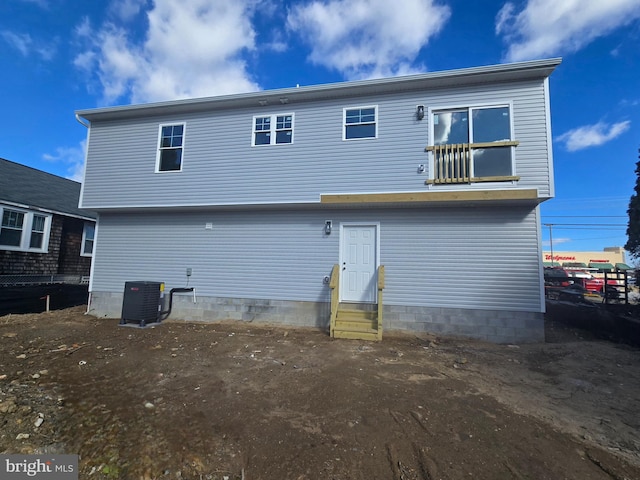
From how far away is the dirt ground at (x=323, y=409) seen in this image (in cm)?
252

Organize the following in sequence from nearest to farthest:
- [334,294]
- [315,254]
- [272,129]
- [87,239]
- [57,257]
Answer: [334,294] → [315,254] → [272,129] → [57,257] → [87,239]

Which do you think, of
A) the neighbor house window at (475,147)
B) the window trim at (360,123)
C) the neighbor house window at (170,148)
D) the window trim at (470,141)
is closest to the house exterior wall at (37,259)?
the neighbor house window at (170,148)

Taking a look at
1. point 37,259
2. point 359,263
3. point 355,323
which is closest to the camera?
point 355,323

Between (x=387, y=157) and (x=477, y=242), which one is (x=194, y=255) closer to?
(x=387, y=157)

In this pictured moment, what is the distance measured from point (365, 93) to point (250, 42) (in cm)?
479

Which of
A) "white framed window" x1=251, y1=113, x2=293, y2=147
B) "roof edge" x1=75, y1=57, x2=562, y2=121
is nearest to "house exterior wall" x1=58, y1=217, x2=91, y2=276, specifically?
"roof edge" x1=75, y1=57, x2=562, y2=121

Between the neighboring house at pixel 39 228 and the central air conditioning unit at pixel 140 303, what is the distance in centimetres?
519

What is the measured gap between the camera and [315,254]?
7.77m

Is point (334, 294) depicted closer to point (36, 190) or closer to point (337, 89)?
point (337, 89)

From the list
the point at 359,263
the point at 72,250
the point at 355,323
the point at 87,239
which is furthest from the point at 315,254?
the point at 87,239

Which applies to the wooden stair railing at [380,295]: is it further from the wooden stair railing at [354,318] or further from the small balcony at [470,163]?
the small balcony at [470,163]

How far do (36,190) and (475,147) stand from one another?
1535 centimetres

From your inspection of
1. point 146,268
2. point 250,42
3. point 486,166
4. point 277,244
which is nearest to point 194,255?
point 146,268

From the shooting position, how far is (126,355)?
5422mm
